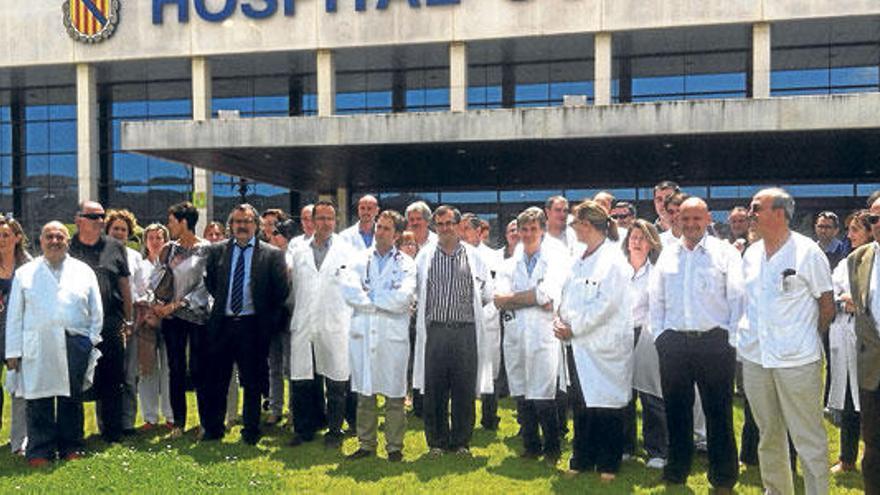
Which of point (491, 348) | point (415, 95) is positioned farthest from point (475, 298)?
point (415, 95)

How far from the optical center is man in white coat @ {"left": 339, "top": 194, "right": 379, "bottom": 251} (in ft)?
25.6

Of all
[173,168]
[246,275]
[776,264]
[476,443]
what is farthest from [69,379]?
[173,168]

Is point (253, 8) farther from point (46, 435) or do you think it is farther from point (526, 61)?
point (46, 435)

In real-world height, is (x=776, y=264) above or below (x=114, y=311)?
above

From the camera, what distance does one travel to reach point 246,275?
722cm

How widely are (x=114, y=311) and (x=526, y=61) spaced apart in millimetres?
22171

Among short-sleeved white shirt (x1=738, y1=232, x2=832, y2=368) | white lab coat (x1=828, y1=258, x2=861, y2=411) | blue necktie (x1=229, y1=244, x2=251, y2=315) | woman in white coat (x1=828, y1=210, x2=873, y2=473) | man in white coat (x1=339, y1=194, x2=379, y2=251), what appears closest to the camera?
short-sleeved white shirt (x1=738, y1=232, x2=832, y2=368)

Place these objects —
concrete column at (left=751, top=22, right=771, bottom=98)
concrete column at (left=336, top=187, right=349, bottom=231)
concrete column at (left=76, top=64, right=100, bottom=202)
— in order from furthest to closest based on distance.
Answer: concrete column at (left=76, top=64, right=100, bottom=202) < concrete column at (left=336, top=187, right=349, bottom=231) < concrete column at (left=751, top=22, right=771, bottom=98)

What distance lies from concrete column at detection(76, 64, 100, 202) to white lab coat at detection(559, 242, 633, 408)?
26819mm

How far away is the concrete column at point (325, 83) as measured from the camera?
85.4ft

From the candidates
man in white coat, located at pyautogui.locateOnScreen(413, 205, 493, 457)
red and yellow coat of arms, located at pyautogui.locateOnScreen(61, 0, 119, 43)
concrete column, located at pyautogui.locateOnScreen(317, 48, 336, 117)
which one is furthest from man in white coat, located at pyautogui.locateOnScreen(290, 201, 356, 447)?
red and yellow coat of arms, located at pyautogui.locateOnScreen(61, 0, 119, 43)

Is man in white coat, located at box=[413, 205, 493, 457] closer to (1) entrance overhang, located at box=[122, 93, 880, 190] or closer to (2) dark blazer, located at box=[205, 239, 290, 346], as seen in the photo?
A: (2) dark blazer, located at box=[205, 239, 290, 346]

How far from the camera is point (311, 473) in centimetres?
630

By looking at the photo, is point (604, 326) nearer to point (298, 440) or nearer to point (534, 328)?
point (534, 328)
